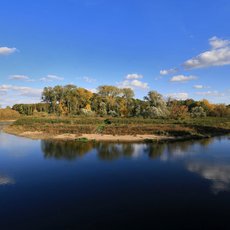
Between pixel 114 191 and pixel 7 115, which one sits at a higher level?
pixel 7 115

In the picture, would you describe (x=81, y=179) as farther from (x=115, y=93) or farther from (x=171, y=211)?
(x=115, y=93)

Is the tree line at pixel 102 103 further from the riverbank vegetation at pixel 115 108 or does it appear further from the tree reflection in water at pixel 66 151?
the tree reflection in water at pixel 66 151

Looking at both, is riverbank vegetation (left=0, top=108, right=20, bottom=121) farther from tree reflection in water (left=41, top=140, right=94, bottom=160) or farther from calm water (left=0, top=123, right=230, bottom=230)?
calm water (left=0, top=123, right=230, bottom=230)

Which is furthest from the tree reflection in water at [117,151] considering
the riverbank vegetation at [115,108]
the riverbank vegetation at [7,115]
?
the riverbank vegetation at [7,115]

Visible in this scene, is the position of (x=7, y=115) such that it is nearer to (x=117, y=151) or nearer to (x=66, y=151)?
(x=66, y=151)

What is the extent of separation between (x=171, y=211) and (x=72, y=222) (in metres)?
5.53

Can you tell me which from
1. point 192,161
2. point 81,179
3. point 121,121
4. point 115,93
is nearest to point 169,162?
point 192,161

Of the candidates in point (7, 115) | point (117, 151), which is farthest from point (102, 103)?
point (117, 151)

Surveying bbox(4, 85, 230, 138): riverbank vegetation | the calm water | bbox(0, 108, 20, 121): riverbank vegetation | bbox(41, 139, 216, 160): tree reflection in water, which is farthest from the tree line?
the calm water

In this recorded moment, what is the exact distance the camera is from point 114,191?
56.1 ft

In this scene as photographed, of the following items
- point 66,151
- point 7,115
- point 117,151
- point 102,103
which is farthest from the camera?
point 7,115

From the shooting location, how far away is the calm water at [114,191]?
12.9m

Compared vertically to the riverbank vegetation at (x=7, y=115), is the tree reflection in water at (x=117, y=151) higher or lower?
lower

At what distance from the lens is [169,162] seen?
25625 mm
